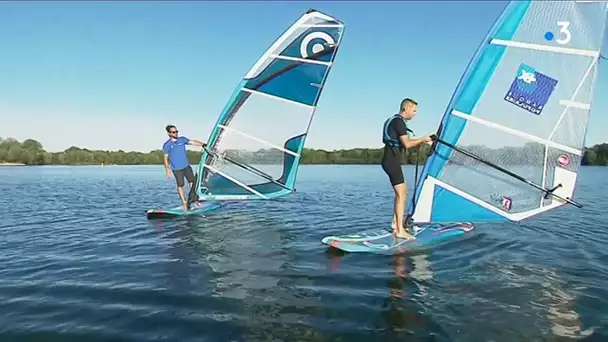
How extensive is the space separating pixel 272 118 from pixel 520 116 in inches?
218

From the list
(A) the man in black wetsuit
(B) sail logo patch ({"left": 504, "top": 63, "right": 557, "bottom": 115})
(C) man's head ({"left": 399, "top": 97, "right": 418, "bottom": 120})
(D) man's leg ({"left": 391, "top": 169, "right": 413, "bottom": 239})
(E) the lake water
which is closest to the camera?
(E) the lake water

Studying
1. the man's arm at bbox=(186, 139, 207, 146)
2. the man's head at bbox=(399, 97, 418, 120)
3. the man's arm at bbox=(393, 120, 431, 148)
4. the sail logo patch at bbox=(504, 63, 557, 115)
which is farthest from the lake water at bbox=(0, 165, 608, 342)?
the man's arm at bbox=(186, 139, 207, 146)

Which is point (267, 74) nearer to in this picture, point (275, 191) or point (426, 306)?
point (275, 191)

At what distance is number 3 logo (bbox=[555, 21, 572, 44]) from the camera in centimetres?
613

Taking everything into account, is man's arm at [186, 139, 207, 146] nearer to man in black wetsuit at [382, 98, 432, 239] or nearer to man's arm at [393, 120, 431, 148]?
man in black wetsuit at [382, 98, 432, 239]

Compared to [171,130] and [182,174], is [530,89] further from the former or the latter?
[182,174]

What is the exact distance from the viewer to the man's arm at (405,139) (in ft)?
21.0

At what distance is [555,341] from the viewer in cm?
372

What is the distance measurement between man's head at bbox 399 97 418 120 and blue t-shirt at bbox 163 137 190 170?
616 centimetres

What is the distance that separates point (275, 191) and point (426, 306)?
22.7 ft

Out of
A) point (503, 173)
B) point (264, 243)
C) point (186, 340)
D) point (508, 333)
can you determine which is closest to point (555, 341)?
point (508, 333)

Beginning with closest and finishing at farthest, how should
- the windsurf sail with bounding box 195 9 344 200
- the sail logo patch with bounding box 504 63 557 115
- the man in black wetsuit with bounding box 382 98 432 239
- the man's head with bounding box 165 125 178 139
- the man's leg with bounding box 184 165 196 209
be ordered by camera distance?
1. the sail logo patch with bounding box 504 63 557 115
2. the man in black wetsuit with bounding box 382 98 432 239
3. the windsurf sail with bounding box 195 9 344 200
4. the man's head with bounding box 165 125 178 139
5. the man's leg with bounding box 184 165 196 209

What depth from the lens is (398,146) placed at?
22.2ft

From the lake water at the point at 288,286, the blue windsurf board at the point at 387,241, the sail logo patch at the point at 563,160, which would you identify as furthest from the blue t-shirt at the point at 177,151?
the sail logo patch at the point at 563,160
